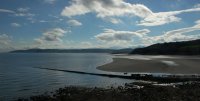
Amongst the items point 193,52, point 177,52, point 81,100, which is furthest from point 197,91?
point 177,52

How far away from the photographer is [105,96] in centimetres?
2917

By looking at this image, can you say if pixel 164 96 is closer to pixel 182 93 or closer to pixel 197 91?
pixel 182 93

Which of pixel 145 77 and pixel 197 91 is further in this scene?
pixel 145 77

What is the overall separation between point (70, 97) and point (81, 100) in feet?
6.82

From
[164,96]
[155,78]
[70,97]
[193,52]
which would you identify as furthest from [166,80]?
[193,52]

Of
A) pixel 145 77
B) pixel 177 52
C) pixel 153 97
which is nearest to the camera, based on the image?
pixel 153 97

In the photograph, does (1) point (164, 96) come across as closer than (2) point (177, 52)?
Yes

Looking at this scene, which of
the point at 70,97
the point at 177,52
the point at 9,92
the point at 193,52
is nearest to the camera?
the point at 70,97

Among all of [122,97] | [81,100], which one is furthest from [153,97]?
[81,100]

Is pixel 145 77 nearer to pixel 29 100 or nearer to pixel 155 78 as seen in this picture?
pixel 155 78

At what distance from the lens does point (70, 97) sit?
95.7ft

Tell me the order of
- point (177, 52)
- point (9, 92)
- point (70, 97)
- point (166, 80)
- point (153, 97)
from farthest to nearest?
1. point (177, 52)
2. point (166, 80)
3. point (9, 92)
4. point (70, 97)
5. point (153, 97)

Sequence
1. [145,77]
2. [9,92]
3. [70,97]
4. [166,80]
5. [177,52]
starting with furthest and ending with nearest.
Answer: [177,52], [145,77], [166,80], [9,92], [70,97]

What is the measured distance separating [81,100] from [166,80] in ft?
73.1
